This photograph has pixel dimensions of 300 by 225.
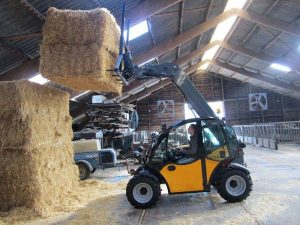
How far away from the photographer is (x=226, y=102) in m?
28.2

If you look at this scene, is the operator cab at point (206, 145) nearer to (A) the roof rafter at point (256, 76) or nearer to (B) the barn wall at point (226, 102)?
(A) the roof rafter at point (256, 76)

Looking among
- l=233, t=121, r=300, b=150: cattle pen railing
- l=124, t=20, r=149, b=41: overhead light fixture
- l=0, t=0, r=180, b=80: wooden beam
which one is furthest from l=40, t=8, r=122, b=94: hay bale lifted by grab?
l=233, t=121, r=300, b=150: cattle pen railing

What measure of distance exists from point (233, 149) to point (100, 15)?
3.52 metres

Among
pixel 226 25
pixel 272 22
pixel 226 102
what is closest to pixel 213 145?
pixel 272 22

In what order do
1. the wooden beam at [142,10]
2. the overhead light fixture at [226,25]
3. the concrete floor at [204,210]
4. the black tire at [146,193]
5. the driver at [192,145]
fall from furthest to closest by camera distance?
the overhead light fixture at [226,25] → the wooden beam at [142,10] → the driver at [192,145] → the black tire at [146,193] → the concrete floor at [204,210]

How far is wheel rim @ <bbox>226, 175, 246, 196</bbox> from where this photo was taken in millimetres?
5929

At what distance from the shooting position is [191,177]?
234 inches

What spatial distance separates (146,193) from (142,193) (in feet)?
0.25

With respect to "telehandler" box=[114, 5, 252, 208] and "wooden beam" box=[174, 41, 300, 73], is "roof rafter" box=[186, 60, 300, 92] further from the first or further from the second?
"telehandler" box=[114, 5, 252, 208]

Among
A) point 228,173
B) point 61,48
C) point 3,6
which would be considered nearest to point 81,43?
point 61,48

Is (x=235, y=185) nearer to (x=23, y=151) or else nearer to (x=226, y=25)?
(x=23, y=151)

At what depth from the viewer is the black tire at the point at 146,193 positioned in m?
5.84

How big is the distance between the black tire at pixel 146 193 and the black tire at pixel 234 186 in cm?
120

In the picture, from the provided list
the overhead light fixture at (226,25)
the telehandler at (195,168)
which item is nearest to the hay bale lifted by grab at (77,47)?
the telehandler at (195,168)
